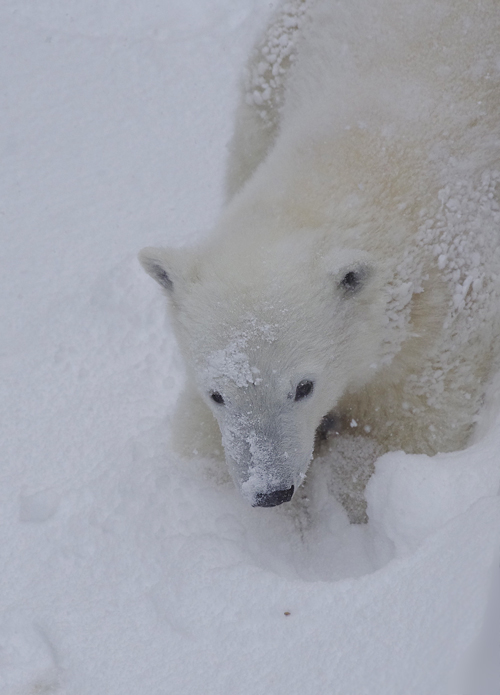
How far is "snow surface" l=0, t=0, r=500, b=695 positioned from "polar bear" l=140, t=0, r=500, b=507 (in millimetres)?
292

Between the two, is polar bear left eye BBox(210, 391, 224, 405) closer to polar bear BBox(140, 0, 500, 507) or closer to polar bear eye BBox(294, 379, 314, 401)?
polar bear BBox(140, 0, 500, 507)

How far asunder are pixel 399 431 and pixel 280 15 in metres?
2.53

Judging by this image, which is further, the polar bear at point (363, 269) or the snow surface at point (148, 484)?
the polar bear at point (363, 269)

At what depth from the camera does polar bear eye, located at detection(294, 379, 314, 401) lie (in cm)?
288

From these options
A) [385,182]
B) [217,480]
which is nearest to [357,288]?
[385,182]

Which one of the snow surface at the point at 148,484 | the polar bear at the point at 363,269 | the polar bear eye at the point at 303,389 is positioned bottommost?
the snow surface at the point at 148,484

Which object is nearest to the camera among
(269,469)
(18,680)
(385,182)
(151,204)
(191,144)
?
(18,680)

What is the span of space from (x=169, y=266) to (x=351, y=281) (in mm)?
750

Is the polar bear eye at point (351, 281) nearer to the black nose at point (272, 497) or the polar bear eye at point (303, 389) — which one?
the polar bear eye at point (303, 389)

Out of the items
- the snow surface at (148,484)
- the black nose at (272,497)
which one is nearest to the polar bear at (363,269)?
the black nose at (272,497)

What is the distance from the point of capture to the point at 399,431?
131 inches

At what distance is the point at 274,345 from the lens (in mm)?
2770

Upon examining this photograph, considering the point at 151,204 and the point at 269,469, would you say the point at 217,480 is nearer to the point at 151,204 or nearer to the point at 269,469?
the point at 269,469

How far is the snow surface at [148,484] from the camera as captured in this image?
2166 millimetres
